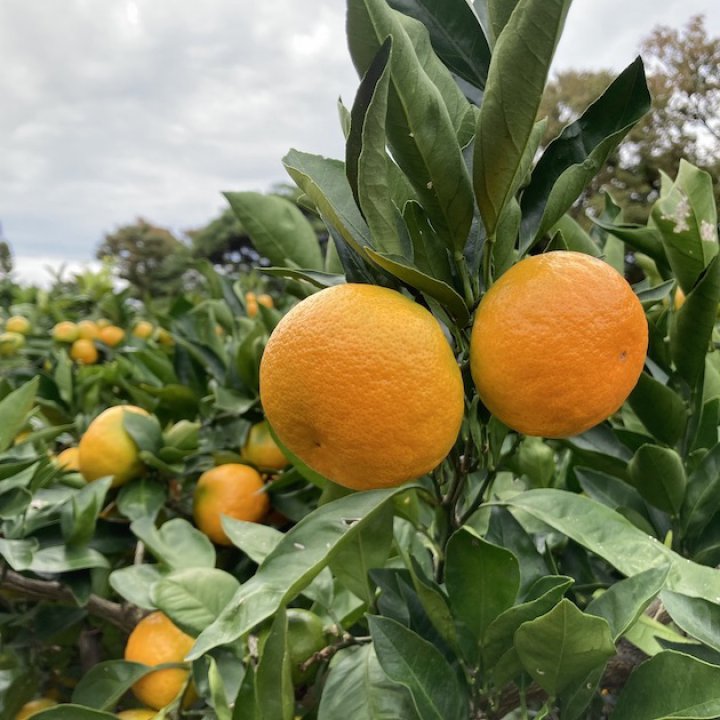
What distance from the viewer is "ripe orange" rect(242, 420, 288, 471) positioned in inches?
40.9

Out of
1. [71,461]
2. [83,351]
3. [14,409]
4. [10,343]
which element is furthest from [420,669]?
[10,343]

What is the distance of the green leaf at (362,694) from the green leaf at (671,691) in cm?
18

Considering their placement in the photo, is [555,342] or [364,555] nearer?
[555,342]

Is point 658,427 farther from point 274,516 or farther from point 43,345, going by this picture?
point 43,345

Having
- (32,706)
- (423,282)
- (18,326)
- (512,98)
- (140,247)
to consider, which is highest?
(140,247)

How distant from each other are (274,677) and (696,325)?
525 mm

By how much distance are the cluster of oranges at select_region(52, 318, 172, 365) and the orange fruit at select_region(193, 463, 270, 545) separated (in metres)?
1.04

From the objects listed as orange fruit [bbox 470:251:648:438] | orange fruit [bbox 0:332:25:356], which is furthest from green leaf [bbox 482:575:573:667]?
orange fruit [bbox 0:332:25:356]

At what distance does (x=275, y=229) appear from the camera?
0.90 m

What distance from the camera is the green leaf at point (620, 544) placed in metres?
0.50

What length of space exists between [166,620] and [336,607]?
22 centimetres

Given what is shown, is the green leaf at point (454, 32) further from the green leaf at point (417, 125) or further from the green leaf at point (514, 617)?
the green leaf at point (514, 617)

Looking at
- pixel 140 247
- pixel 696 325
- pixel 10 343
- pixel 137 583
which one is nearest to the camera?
pixel 696 325

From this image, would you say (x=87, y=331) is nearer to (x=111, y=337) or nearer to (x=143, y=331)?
(x=111, y=337)
